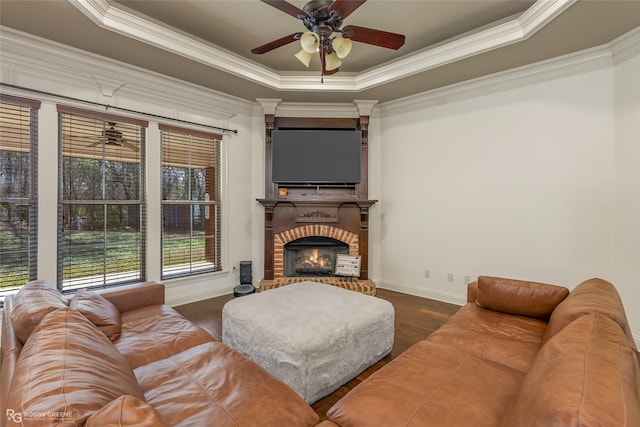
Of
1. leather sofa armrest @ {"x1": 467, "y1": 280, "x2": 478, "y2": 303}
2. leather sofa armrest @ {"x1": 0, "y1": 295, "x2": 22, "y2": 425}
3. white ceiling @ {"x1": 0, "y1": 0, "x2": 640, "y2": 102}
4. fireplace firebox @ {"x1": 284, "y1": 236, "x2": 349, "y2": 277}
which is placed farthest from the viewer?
fireplace firebox @ {"x1": 284, "y1": 236, "x2": 349, "y2": 277}

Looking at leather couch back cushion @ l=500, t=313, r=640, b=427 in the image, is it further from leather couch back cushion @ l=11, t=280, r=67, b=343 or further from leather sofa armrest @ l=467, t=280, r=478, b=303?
leather couch back cushion @ l=11, t=280, r=67, b=343

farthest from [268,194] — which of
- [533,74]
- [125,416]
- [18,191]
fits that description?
[125,416]

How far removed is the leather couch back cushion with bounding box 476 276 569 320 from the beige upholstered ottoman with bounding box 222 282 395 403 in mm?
809

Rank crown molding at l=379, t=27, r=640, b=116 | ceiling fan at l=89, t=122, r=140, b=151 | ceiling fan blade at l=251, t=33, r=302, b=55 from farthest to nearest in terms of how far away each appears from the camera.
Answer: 1. ceiling fan at l=89, t=122, r=140, b=151
2. crown molding at l=379, t=27, r=640, b=116
3. ceiling fan blade at l=251, t=33, r=302, b=55

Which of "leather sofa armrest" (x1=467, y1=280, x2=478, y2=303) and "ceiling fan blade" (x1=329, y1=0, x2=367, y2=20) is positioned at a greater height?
"ceiling fan blade" (x1=329, y1=0, x2=367, y2=20)

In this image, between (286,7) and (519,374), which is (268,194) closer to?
(286,7)

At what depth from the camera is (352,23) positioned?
10.00 feet

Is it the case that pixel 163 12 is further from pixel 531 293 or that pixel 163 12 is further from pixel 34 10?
pixel 531 293

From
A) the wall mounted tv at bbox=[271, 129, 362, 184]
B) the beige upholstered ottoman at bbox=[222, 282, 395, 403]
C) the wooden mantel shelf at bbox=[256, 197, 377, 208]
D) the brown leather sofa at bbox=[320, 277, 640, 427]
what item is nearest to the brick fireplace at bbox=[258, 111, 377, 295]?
the wooden mantel shelf at bbox=[256, 197, 377, 208]

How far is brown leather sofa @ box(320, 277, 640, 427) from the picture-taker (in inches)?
31.4

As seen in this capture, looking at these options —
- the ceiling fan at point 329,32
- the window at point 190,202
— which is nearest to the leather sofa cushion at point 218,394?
the ceiling fan at point 329,32

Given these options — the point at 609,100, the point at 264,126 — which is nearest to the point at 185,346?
the point at 264,126

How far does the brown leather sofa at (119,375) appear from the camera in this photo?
2.43 feet

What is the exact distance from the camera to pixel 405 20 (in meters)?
2.94
